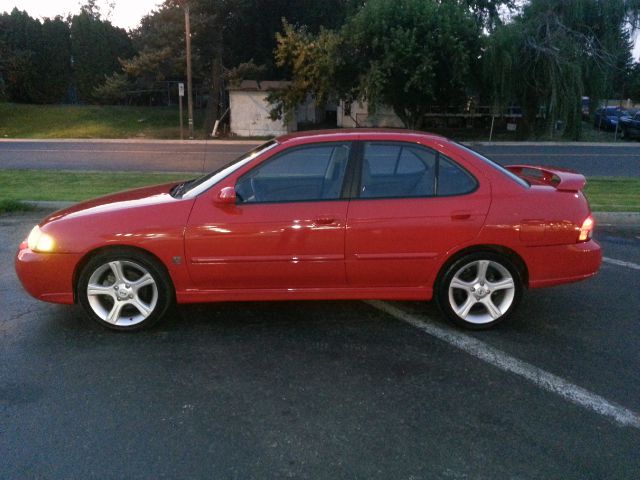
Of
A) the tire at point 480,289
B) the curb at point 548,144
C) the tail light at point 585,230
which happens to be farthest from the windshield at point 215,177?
the curb at point 548,144

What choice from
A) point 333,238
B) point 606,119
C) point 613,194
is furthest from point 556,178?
point 606,119

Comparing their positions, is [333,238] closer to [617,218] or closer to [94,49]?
[617,218]

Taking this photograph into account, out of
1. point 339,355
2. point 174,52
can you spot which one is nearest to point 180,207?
point 339,355

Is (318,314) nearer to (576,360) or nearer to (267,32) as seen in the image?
(576,360)

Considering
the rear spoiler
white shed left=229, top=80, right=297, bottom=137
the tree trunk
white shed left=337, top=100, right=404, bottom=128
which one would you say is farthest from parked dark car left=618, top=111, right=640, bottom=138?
the rear spoiler

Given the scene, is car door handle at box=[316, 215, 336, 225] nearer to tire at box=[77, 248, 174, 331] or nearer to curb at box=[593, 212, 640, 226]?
tire at box=[77, 248, 174, 331]

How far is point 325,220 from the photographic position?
4.54 m

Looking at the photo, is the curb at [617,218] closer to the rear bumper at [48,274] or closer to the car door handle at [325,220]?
the car door handle at [325,220]

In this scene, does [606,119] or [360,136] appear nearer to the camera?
[360,136]

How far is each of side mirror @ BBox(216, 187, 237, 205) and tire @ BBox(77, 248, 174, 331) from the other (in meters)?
0.68

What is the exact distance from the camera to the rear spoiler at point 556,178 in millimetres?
4887

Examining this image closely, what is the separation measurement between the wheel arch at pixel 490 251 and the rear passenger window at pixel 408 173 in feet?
1.47

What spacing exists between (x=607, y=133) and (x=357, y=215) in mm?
35521

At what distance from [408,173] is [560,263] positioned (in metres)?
1.38
